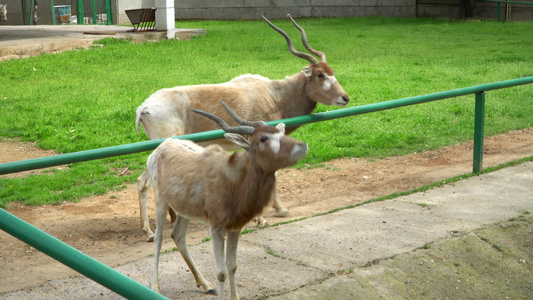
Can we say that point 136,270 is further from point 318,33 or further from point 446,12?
point 446,12

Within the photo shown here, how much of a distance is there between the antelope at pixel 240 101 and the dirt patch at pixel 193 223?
424 millimetres

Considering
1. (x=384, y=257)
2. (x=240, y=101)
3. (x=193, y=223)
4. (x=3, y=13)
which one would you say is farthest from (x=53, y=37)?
(x=384, y=257)

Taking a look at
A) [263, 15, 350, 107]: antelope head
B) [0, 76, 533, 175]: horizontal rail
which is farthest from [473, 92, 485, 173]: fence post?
[263, 15, 350, 107]: antelope head

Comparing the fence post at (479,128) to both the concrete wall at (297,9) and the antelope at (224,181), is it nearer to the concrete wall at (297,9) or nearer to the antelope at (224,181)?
the antelope at (224,181)

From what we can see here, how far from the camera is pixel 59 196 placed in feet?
25.9

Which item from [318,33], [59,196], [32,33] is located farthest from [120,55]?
[59,196]

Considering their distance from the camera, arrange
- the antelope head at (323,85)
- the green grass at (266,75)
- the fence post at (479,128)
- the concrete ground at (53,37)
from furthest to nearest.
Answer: the concrete ground at (53,37) < the green grass at (266,75) < the fence post at (479,128) < the antelope head at (323,85)

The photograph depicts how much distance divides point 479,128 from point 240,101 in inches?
116

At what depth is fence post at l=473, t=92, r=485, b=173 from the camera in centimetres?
772

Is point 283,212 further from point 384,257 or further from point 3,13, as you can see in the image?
point 3,13

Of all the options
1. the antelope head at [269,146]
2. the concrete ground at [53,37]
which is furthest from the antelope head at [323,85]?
the concrete ground at [53,37]

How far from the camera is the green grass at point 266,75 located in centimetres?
961

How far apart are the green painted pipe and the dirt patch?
10.6ft

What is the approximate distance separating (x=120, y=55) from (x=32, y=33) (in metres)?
4.66
